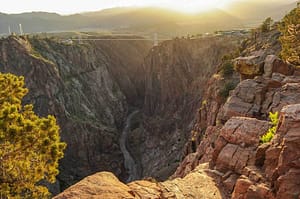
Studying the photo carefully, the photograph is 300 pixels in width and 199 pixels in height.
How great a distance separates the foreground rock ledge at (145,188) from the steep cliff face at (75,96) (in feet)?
140

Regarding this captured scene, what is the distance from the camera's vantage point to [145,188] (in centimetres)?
1358

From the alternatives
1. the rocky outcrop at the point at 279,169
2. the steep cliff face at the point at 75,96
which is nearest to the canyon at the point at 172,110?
the rocky outcrop at the point at 279,169

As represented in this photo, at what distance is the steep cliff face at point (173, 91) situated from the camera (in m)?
61.4

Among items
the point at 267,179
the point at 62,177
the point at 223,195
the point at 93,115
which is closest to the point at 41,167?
the point at 223,195

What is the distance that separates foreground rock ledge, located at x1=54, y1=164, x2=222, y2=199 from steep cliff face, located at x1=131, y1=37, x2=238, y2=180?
122 feet

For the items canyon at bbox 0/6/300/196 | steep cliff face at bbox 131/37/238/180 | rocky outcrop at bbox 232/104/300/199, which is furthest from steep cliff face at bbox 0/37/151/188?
rocky outcrop at bbox 232/104/300/199

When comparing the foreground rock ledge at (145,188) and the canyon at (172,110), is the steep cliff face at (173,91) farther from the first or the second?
the foreground rock ledge at (145,188)

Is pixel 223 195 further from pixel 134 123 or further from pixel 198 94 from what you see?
pixel 134 123

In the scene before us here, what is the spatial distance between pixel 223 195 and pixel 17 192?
8506 millimetres

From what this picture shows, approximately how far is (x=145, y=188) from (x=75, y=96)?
59481mm

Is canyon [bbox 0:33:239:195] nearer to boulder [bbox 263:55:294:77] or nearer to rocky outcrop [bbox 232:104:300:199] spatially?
boulder [bbox 263:55:294:77]

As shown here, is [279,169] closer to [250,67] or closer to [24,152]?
[24,152]

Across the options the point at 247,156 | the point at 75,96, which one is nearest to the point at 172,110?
the point at 75,96

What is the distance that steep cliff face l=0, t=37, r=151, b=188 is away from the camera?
62438mm
